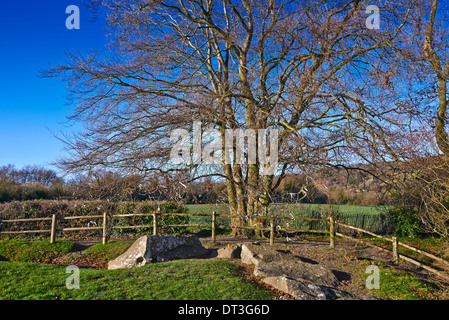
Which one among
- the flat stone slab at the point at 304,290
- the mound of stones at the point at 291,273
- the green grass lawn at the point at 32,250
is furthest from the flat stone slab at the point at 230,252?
the green grass lawn at the point at 32,250

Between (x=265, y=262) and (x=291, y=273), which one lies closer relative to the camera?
(x=291, y=273)

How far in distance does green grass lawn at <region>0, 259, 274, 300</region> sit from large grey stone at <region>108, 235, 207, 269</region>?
4.49ft

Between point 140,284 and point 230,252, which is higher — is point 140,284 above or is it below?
above

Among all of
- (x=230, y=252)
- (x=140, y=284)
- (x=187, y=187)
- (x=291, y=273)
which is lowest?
(x=291, y=273)

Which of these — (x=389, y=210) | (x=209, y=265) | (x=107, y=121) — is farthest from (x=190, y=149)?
(x=389, y=210)

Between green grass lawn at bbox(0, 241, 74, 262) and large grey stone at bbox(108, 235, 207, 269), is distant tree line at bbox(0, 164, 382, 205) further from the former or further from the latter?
green grass lawn at bbox(0, 241, 74, 262)

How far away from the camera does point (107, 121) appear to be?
11555 mm

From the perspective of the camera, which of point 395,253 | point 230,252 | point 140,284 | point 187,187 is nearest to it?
point 140,284

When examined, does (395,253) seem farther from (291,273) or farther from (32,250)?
(32,250)

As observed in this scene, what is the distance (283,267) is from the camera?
8086mm

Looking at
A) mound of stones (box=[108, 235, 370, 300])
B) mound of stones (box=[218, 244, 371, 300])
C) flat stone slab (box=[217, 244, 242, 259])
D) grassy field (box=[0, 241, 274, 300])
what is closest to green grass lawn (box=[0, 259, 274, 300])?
grassy field (box=[0, 241, 274, 300])

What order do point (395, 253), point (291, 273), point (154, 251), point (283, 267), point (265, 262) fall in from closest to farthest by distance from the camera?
point (291, 273) → point (283, 267) → point (265, 262) → point (154, 251) → point (395, 253)

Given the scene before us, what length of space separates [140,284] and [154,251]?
119 inches

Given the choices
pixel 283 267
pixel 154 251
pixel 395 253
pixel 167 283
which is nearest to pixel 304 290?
pixel 283 267
